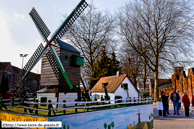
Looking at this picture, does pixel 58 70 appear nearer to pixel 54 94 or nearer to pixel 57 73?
pixel 57 73

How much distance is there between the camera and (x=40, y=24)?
1321cm

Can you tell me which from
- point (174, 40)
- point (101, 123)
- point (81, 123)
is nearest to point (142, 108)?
point (101, 123)

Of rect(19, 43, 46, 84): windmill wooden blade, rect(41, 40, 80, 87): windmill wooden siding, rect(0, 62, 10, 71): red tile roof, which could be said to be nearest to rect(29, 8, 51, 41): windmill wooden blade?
rect(19, 43, 46, 84): windmill wooden blade

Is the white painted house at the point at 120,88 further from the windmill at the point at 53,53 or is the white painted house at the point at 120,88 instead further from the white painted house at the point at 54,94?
the windmill at the point at 53,53

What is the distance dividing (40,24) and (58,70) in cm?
485

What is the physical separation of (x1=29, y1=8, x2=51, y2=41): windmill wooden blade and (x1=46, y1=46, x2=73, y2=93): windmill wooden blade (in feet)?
5.56

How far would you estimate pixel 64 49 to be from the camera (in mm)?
11852

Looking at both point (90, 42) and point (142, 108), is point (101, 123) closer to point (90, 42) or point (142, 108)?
point (142, 108)

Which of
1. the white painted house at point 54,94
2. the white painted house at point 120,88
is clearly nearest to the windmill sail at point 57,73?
the white painted house at point 54,94

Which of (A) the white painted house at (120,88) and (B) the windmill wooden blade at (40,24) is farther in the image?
(A) the white painted house at (120,88)

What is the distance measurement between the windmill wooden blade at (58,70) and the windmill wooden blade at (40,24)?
170cm

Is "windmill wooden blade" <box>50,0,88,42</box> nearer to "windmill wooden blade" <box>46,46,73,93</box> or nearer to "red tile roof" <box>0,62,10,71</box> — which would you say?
"windmill wooden blade" <box>46,46,73,93</box>

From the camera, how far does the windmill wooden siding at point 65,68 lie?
37.9 feet

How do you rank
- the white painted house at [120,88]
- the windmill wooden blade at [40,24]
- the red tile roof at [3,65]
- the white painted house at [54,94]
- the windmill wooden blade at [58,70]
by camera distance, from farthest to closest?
1. the red tile roof at [3,65]
2. the white painted house at [120,88]
3. the windmill wooden blade at [40,24]
4. the white painted house at [54,94]
5. the windmill wooden blade at [58,70]
